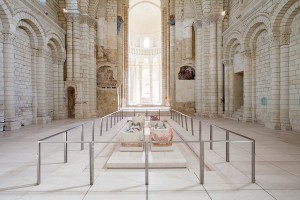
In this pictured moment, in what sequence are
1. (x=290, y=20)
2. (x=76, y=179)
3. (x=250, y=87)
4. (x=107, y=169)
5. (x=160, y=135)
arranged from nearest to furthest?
(x=76, y=179) → (x=107, y=169) → (x=160, y=135) → (x=290, y=20) → (x=250, y=87)

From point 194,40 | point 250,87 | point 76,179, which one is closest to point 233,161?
point 76,179

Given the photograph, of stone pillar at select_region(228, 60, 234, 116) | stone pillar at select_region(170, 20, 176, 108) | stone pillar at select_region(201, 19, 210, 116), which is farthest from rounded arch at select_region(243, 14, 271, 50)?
stone pillar at select_region(170, 20, 176, 108)

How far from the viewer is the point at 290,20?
10.8 m

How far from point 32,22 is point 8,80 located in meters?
3.89

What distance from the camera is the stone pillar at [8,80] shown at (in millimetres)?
11273

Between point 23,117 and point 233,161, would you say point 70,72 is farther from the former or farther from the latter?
point 233,161

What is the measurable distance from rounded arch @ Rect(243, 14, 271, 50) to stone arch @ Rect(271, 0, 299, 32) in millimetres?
500

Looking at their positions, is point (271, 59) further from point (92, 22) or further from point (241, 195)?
point (92, 22)

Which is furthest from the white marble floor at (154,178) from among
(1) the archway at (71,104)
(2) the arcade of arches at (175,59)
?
(1) the archway at (71,104)

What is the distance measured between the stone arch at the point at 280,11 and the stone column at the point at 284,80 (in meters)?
0.58

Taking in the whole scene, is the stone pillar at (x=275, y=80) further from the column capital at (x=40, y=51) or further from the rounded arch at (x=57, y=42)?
the rounded arch at (x=57, y=42)

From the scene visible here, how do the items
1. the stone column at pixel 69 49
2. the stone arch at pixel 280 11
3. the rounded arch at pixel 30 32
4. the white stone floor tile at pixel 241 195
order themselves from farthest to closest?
1. the stone column at pixel 69 49
2. the rounded arch at pixel 30 32
3. the stone arch at pixel 280 11
4. the white stone floor tile at pixel 241 195

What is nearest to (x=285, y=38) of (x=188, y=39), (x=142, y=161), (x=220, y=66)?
(x=220, y=66)

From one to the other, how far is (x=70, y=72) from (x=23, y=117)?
5.57m
